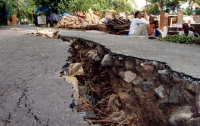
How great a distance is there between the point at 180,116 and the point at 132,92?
992mm

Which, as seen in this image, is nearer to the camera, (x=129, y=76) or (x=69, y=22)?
(x=129, y=76)

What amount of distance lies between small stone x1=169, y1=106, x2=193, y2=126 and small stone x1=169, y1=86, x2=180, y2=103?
121 millimetres

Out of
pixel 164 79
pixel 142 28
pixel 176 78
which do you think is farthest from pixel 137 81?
pixel 142 28

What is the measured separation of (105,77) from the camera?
4164 millimetres

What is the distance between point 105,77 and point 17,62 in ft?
4.52

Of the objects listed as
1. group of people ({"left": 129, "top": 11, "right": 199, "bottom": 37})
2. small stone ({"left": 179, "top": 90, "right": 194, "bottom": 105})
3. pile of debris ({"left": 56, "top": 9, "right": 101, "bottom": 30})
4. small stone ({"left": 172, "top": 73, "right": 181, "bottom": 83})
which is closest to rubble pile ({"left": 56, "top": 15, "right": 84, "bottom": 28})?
pile of debris ({"left": 56, "top": 9, "right": 101, "bottom": 30})

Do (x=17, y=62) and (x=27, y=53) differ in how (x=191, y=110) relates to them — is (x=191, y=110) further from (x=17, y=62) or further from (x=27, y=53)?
(x=27, y=53)

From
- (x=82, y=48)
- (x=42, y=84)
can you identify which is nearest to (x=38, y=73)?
(x=42, y=84)

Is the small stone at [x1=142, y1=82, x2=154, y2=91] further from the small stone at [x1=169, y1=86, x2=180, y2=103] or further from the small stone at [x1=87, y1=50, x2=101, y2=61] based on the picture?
the small stone at [x1=87, y1=50, x2=101, y2=61]

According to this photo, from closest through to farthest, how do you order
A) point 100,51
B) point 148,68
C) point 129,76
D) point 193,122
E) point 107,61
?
point 193,122 → point 148,68 → point 129,76 → point 107,61 → point 100,51

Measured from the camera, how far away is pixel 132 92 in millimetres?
3352

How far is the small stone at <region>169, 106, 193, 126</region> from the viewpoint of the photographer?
7.76ft

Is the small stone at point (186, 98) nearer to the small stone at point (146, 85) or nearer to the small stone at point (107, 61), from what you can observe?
the small stone at point (146, 85)

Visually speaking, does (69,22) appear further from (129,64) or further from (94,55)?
(129,64)
